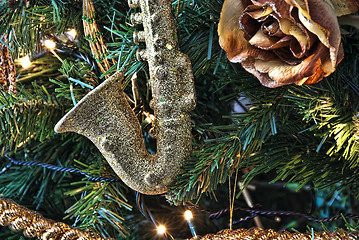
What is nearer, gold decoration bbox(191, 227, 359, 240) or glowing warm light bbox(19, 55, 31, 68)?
gold decoration bbox(191, 227, 359, 240)

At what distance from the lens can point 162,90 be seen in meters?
0.35

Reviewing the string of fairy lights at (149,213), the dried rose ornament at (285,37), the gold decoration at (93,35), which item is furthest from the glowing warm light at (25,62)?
Answer: the dried rose ornament at (285,37)

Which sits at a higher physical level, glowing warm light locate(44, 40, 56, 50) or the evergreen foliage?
glowing warm light locate(44, 40, 56, 50)

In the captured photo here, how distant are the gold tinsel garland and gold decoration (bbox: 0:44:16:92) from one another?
0.13m

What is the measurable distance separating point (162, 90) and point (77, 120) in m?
0.08

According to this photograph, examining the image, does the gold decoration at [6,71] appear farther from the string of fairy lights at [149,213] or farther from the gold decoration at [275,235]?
the gold decoration at [275,235]

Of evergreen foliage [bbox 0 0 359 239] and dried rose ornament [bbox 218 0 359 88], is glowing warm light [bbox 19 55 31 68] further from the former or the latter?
dried rose ornament [bbox 218 0 359 88]

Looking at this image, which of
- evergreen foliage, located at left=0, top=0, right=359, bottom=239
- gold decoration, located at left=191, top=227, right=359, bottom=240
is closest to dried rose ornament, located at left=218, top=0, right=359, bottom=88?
evergreen foliage, located at left=0, top=0, right=359, bottom=239

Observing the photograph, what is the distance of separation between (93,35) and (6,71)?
0.48 feet

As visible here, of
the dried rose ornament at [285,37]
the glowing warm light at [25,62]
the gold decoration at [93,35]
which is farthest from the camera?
the glowing warm light at [25,62]

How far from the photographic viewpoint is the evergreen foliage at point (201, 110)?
350 millimetres

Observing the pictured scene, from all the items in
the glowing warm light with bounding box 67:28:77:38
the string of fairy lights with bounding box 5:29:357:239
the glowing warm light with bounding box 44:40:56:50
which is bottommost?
the string of fairy lights with bounding box 5:29:357:239

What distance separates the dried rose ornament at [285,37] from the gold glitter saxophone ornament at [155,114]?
0.06 meters

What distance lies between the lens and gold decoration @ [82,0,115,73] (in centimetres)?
38
